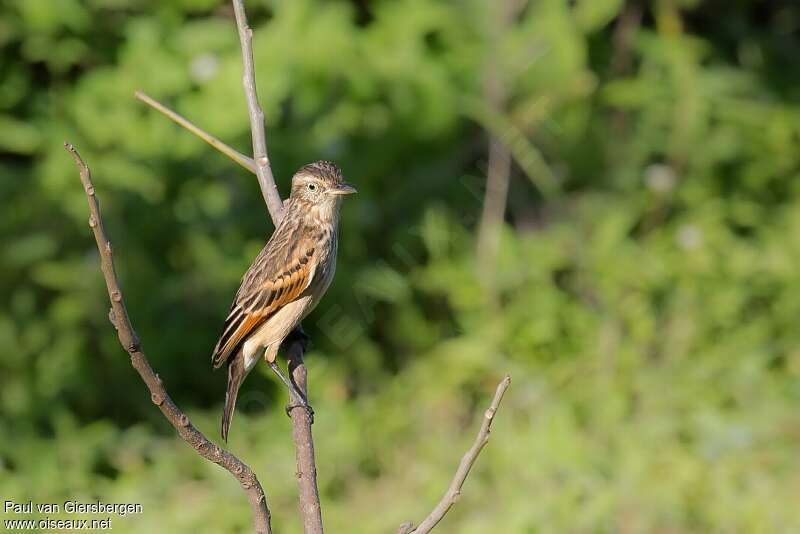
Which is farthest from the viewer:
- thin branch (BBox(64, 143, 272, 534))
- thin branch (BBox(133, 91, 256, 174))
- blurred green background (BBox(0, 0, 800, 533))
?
blurred green background (BBox(0, 0, 800, 533))

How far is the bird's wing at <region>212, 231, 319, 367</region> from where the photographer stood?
498 cm

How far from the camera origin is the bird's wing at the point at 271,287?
16.3ft

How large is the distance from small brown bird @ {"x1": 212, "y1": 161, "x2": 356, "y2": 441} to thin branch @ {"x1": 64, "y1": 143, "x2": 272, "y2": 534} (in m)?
1.94

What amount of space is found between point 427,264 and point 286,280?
3035 mm

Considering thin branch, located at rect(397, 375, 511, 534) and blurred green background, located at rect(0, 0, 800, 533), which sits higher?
thin branch, located at rect(397, 375, 511, 534)

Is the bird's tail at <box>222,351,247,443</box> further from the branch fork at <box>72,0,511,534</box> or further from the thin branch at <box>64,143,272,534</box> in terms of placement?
the thin branch at <box>64,143,272,534</box>

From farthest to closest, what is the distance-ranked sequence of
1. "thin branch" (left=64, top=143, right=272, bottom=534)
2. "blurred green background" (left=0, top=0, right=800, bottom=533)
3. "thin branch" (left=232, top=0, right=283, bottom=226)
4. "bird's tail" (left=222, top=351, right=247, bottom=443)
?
1. "blurred green background" (left=0, top=0, right=800, bottom=533)
2. "bird's tail" (left=222, top=351, right=247, bottom=443)
3. "thin branch" (left=232, top=0, right=283, bottom=226)
4. "thin branch" (left=64, top=143, right=272, bottom=534)

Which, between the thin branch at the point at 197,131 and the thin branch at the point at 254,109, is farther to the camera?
the thin branch at the point at 254,109

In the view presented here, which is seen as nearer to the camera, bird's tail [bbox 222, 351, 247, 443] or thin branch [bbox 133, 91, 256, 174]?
thin branch [bbox 133, 91, 256, 174]

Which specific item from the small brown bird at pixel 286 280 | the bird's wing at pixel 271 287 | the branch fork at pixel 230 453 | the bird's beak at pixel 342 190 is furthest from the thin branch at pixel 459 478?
the bird's beak at pixel 342 190

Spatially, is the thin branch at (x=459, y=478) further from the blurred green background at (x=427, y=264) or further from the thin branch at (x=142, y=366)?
the blurred green background at (x=427, y=264)

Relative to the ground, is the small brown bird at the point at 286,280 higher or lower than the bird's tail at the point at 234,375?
higher

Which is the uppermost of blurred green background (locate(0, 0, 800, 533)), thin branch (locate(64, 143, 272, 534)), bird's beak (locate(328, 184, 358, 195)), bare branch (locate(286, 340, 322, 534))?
thin branch (locate(64, 143, 272, 534))

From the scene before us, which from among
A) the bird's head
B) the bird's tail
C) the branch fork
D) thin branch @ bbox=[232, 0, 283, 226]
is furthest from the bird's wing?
the branch fork
